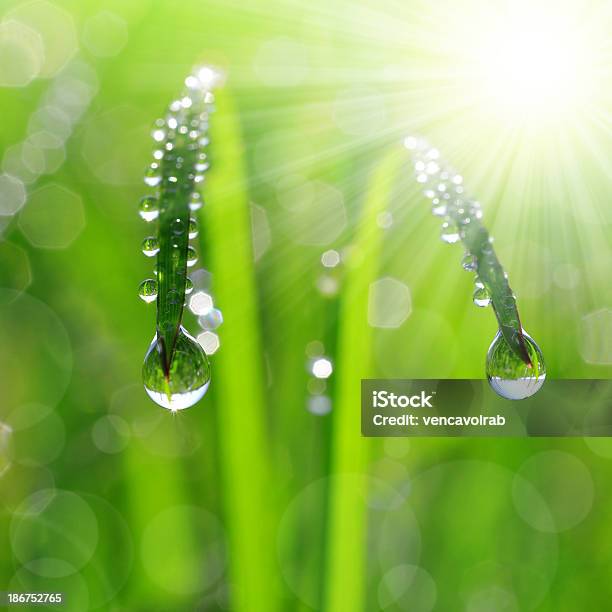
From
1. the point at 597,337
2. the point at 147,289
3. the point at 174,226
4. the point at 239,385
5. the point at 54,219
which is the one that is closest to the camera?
the point at 174,226

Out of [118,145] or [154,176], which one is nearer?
[154,176]

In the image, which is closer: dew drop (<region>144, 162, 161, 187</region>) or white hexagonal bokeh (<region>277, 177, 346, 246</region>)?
dew drop (<region>144, 162, 161, 187</region>)

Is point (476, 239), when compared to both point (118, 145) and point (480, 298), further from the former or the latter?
point (118, 145)

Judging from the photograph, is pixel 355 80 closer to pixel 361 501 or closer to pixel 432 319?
pixel 432 319

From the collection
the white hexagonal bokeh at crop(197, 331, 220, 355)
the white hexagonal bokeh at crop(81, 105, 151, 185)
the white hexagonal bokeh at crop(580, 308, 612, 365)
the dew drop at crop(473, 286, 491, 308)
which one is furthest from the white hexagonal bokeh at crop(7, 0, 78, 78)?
the white hexagonal bokeh at crop(580, 308, 612, 365)

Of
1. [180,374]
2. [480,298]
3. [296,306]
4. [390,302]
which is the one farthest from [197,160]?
[390,302]

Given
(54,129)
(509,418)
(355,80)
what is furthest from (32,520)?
(355,80)

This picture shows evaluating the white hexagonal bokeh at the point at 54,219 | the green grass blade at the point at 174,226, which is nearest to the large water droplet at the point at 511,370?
the green grass blade at the point at 174,226

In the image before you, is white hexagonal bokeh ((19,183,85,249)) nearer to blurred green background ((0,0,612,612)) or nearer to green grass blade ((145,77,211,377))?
blurred green background ((0,0,612,612))
